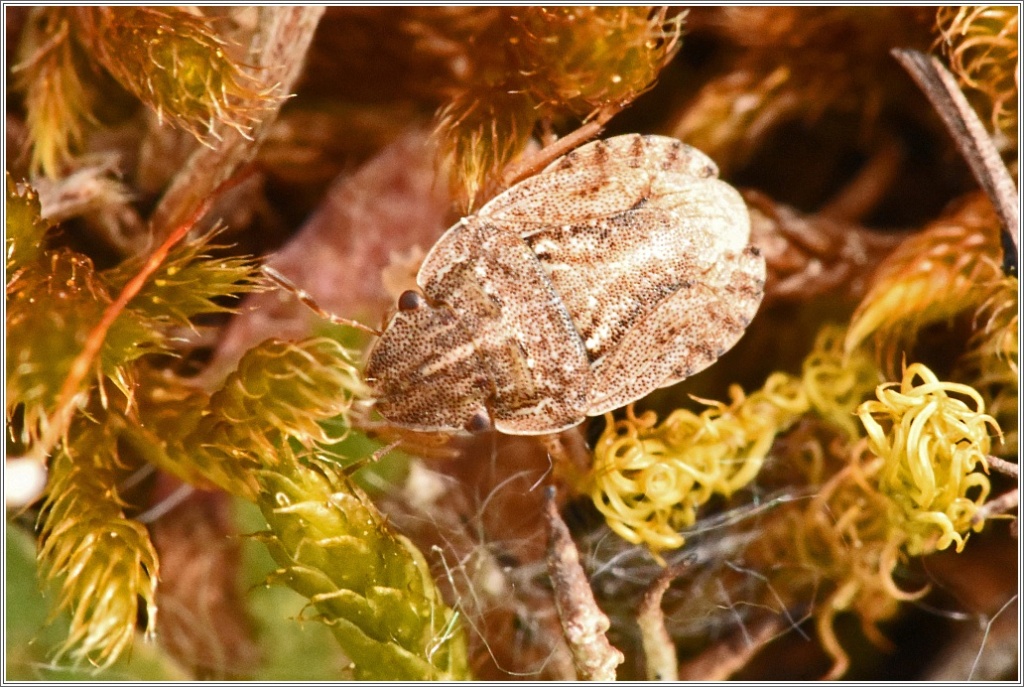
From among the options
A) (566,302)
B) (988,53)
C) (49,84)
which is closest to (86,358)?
(49,84)

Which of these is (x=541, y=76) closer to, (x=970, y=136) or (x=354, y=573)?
(x=970, y=136)

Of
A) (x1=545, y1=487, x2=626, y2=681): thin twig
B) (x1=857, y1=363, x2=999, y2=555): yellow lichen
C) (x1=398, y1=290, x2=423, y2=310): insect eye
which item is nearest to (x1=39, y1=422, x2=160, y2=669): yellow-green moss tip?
(x1=398, y1=290, x2=423, y2=310): insect eye

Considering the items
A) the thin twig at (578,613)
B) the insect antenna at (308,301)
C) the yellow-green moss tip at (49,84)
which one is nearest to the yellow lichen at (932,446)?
the thin twig at (578,613)

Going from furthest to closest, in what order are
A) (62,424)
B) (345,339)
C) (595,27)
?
(345,339) < (595,27) < (62,424)

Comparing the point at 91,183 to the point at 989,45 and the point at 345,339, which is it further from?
the point at 989,45

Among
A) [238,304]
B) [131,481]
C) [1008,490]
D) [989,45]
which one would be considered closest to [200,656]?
[131,481]

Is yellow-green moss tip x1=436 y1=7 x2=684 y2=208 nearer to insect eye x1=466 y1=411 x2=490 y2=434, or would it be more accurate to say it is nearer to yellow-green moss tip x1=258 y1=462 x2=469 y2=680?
insect eye x1=466 y1=411 x2=490 y2=434
